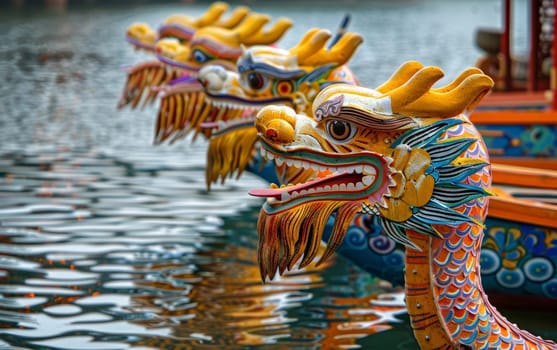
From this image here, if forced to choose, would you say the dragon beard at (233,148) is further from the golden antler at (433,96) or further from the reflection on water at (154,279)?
the golden antler at (433,96)

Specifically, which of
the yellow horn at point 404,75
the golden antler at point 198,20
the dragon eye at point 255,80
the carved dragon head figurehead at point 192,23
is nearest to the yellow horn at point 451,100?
the yellow horn at point 404,75

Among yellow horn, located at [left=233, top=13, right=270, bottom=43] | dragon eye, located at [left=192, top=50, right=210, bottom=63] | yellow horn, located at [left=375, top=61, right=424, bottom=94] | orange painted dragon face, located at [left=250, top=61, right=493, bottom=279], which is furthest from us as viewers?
dragon eye, located at [left=192, top=50, right=210, bottom=63]

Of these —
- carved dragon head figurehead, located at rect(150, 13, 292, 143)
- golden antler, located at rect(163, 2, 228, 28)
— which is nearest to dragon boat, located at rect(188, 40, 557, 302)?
carved dragon head figurehead, located at rect(150, 13, 292, 143)

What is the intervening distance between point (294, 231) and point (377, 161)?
36 cm

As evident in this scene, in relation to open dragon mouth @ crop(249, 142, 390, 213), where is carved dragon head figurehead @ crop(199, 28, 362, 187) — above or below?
above

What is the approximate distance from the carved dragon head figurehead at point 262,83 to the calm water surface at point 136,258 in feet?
2.68

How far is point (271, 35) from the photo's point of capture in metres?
8.27

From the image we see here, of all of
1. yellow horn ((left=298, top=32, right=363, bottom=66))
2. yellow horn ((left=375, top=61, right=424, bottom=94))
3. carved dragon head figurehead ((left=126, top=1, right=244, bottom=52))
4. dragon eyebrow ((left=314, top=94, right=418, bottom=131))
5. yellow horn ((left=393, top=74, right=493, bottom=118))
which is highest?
carved dragon head figurehead ((left=126, top=1, right=244, bottom=52))

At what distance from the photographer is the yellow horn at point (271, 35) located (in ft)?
A: 26.7

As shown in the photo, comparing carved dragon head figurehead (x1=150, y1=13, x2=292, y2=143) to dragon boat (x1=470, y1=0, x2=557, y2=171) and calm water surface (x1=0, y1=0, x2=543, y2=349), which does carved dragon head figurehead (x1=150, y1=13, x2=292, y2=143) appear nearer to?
calm water surface (x1=0, y1=0, x2=543, y2=349)

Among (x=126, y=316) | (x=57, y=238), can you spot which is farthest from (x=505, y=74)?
(x=126, y=316)

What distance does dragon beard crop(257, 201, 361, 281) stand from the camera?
4078mm

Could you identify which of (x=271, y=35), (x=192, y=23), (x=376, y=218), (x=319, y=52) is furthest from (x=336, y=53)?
(x=192, y=23)

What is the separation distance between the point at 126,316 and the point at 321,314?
108cm
